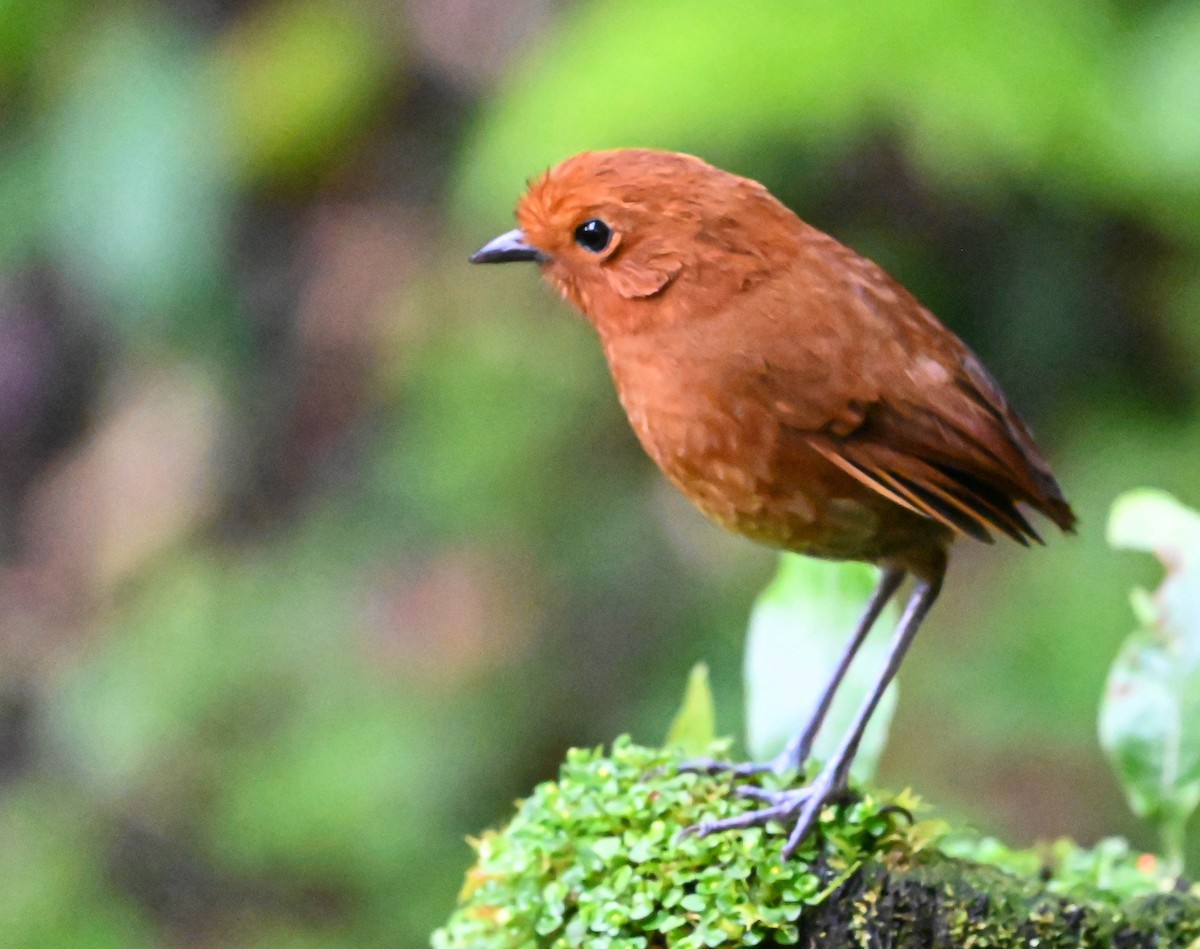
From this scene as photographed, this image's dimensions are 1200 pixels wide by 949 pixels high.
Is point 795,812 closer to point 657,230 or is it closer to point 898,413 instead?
point 898,413

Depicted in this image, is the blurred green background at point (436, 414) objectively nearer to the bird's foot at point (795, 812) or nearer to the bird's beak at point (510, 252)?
the bird's beak at point (510, 252)

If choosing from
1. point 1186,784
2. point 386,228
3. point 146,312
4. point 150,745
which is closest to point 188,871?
point 150,745

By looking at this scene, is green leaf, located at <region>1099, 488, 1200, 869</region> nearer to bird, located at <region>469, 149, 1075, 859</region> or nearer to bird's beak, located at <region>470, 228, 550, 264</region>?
bird, located at <region>469, 149, 1075, 859</region>

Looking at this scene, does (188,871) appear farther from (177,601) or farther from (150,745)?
(177,601)

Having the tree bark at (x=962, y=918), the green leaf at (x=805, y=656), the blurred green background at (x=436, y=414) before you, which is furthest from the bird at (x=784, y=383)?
the blurred green background at (x=436, y=414)

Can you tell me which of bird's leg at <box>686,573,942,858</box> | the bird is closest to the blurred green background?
the bird

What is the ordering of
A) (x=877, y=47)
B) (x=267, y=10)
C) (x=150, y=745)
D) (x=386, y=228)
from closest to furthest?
(x=877, y=47)
(x=150, y=745)
(x=267, y=10)
(x=386, y=228)

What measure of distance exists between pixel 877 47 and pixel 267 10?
2.15 metres

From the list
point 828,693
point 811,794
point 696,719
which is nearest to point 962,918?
point 811,794

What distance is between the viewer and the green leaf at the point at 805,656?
7.90 feet

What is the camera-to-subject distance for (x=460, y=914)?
→ 214 cm

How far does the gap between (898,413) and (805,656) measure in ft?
1.84

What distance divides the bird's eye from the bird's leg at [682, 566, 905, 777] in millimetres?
611

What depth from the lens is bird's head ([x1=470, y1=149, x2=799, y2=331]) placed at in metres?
2.07
